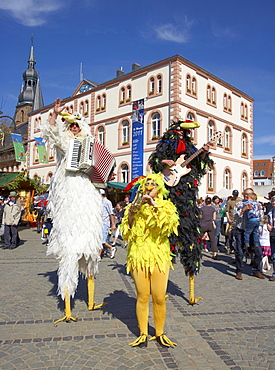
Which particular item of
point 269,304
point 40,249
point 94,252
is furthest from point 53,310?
point 40,249

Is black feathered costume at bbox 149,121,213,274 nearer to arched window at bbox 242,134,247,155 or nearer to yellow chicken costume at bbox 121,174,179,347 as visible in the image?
yellow chicken costume at bbox 121,174,179,347

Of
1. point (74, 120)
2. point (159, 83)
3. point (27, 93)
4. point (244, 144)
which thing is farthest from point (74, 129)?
point (27, 93)

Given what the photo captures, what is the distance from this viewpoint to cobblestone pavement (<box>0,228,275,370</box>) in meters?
3.18

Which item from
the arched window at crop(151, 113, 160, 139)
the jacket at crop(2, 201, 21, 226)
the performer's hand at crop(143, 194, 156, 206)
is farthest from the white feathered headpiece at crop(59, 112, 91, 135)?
the arched window at crop(151, 113, 160, 139)

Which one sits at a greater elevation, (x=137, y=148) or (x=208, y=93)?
(x=208, y=93)

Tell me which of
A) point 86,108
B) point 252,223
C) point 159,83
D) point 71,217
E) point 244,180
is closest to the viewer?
point 71,217

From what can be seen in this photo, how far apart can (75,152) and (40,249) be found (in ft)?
23.1

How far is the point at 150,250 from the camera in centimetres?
341

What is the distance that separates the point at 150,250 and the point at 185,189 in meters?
1.52

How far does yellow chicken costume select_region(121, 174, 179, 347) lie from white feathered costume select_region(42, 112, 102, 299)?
3.33ft

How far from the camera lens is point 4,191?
17828 mm

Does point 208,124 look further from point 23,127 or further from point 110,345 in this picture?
point 23,127

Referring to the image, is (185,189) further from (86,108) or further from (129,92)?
(86,108)

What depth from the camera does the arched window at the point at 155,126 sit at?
24.1 m
